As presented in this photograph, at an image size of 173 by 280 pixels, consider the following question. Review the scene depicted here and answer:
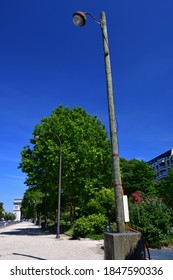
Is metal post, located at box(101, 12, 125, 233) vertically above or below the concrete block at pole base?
above

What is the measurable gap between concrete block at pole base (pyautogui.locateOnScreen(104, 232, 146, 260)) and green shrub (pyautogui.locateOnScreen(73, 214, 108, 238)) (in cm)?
1800

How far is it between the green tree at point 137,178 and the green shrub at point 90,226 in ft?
126

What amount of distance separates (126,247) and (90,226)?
18.4 m

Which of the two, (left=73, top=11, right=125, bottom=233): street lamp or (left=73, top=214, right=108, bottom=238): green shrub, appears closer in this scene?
(left=73, top=11, right=125, bottom=233): street lamp

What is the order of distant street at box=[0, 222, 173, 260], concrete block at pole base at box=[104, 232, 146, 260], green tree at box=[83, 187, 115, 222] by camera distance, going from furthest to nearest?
green tree at box=[83, 187, 115, 222], distant street at box=[0, 222, 173, 260], concrete block at pole base at box=[104, 232, 146, 260]

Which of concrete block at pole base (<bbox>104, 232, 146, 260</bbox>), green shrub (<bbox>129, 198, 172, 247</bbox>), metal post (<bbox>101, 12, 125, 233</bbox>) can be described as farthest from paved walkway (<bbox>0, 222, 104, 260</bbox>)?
concrete block at pole base (<bbox>104, 232, 146, 260</bbox>)

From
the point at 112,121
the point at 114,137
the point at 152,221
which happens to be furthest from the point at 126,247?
the point at 152,221

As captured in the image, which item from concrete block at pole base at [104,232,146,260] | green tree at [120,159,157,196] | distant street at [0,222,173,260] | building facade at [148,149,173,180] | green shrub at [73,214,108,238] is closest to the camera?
concrete block at pole base at [104,232,146,260]

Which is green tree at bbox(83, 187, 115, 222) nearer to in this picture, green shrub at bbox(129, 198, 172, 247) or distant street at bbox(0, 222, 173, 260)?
distant street at bbox(0, 222, 173, 260)

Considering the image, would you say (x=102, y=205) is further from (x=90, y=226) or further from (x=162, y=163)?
(x=162, y=163)

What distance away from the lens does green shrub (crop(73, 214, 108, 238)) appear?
23859 mm

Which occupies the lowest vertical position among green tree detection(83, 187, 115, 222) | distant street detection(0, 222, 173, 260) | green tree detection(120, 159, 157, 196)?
distant street detection(0, 222, 173, 260)

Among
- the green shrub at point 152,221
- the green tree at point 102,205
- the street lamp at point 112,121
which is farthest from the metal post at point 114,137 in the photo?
the green tree at point 102,205
